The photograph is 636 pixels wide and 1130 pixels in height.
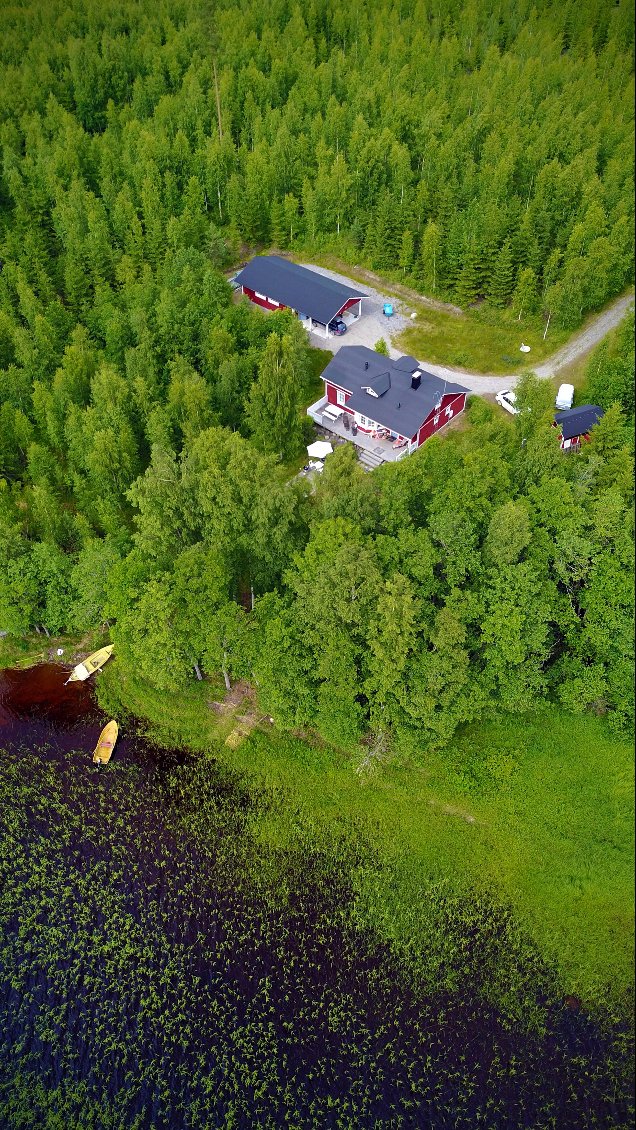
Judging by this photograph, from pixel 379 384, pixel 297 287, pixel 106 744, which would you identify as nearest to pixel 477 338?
pixel 379 384

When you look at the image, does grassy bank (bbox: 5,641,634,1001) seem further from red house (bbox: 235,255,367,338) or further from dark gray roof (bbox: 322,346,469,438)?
red house (bbox: 235,255,367,338)

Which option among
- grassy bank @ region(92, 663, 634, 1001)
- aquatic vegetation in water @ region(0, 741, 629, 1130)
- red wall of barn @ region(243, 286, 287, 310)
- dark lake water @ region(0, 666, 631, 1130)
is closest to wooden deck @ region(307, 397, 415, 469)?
red wall of barn @ region(243, 286, 287, 310)

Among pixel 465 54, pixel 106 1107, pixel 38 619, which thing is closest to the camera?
pixel 106 1107

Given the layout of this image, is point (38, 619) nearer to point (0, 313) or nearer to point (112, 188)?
point (0, 313)

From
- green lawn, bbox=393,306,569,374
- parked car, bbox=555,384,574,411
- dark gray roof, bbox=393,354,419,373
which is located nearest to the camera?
parked car, bbox=555,384,574,411

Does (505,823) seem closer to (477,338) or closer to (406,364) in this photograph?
(406,364)

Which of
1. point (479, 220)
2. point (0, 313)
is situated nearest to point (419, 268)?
point (479, 220)
